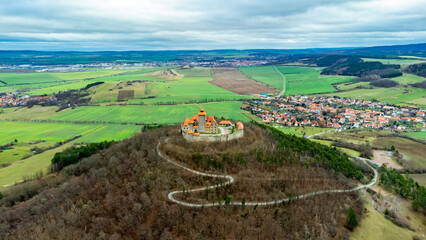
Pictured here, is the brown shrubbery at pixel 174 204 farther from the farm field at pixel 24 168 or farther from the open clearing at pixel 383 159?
the open clearing at pixel 383 159

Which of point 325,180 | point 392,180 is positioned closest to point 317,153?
point 325,180

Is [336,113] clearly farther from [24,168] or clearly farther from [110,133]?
[24,168]

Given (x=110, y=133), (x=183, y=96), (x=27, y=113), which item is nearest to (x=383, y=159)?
(x=110, y=133)

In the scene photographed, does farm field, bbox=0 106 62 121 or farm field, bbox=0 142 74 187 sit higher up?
farm field, bbox=0 106 62 121

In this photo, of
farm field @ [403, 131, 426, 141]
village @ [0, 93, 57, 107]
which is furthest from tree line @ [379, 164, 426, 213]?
village @ [0, 93, 57, 107]

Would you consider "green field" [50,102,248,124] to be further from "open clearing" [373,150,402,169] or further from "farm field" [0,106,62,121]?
"open clearing" [373,150,402,169]

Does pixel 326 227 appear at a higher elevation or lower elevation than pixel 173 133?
lower

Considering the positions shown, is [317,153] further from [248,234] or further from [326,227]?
[248,234]
